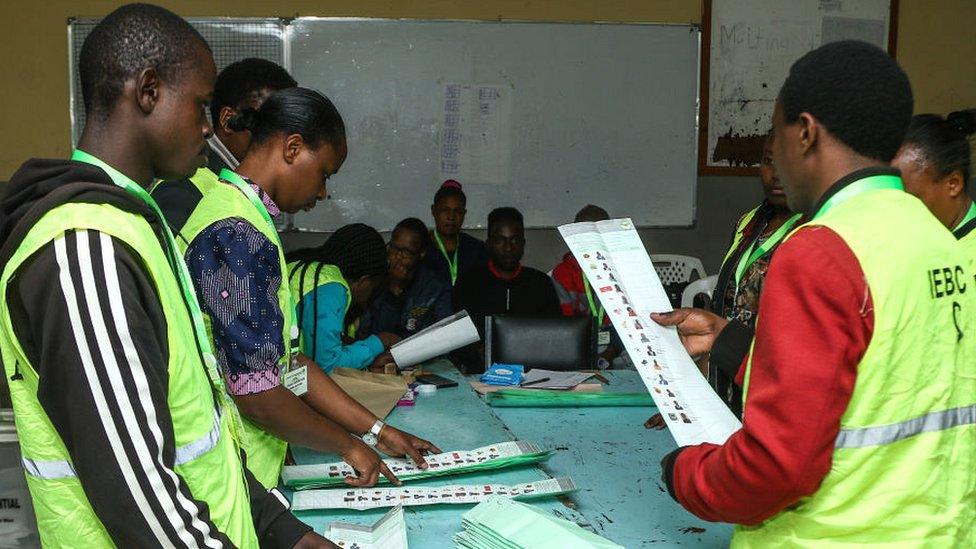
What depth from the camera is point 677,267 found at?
16.7 ft

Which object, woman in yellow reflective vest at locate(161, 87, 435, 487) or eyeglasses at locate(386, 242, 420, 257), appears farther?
eyeglasses at locate(386, 242, 420, 257)

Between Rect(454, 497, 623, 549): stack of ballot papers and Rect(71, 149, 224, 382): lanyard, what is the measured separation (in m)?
0.55

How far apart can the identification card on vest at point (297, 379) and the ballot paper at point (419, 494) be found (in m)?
0.20

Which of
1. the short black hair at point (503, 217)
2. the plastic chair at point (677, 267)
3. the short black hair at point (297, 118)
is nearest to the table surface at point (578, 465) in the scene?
the short black hair at point (297, 118)

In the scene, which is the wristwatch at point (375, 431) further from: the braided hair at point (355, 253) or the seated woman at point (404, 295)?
the seated woman at point (404, 295)

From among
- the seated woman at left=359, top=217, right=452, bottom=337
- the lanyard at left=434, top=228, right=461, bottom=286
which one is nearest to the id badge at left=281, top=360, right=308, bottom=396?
the seated woman at left=359, top=217, right=452, bottom=337

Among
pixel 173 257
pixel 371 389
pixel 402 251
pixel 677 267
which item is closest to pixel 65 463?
pixel 173 257

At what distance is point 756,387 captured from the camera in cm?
102

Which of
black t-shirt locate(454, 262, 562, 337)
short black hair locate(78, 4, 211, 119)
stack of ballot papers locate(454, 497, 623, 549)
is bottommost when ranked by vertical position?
black t-shirt locate(454, 262, 562, 337)

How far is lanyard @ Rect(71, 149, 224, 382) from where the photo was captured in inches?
40.3

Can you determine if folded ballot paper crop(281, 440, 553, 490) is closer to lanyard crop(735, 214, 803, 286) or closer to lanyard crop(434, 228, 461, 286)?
lanyard crop(735, 214, 803, 286)

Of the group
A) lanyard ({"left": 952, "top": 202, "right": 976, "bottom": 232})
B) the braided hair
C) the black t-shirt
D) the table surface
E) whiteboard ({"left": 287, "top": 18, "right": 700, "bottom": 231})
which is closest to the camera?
the table surface

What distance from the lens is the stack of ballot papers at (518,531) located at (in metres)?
1.36

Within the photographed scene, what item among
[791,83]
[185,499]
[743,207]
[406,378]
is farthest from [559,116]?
[185,499]
